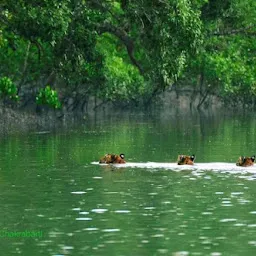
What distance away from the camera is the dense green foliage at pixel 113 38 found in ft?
153

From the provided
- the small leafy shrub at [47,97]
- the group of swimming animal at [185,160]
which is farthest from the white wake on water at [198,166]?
the small leafy shrub at [47,97]

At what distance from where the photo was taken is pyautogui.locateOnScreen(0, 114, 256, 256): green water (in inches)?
826

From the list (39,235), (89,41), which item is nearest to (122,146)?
(89,41)

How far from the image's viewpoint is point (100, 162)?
36.7 m

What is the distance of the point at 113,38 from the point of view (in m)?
89.5

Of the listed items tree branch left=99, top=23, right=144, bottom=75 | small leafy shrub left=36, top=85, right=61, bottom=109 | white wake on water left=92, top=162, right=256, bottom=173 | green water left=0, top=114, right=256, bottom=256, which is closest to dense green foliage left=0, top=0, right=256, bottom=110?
tree branch left=99, top=23, right=144, bottom=75

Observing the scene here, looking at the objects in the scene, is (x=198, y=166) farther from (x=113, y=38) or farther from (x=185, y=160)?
(x=113, y=38)

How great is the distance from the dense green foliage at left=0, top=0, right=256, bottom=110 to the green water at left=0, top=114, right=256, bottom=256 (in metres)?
4.43

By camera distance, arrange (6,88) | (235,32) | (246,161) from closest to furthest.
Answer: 1. (246,161)
2. (6,88)
3. (235,32)

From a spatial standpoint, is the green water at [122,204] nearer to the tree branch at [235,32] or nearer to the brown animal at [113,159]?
the brown animal at [113,159]

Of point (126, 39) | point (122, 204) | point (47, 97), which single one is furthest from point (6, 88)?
point (122, 204)

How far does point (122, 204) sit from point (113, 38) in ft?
209

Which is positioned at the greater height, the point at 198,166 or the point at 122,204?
the point at 198,166

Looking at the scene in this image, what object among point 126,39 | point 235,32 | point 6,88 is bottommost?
point 6,88
